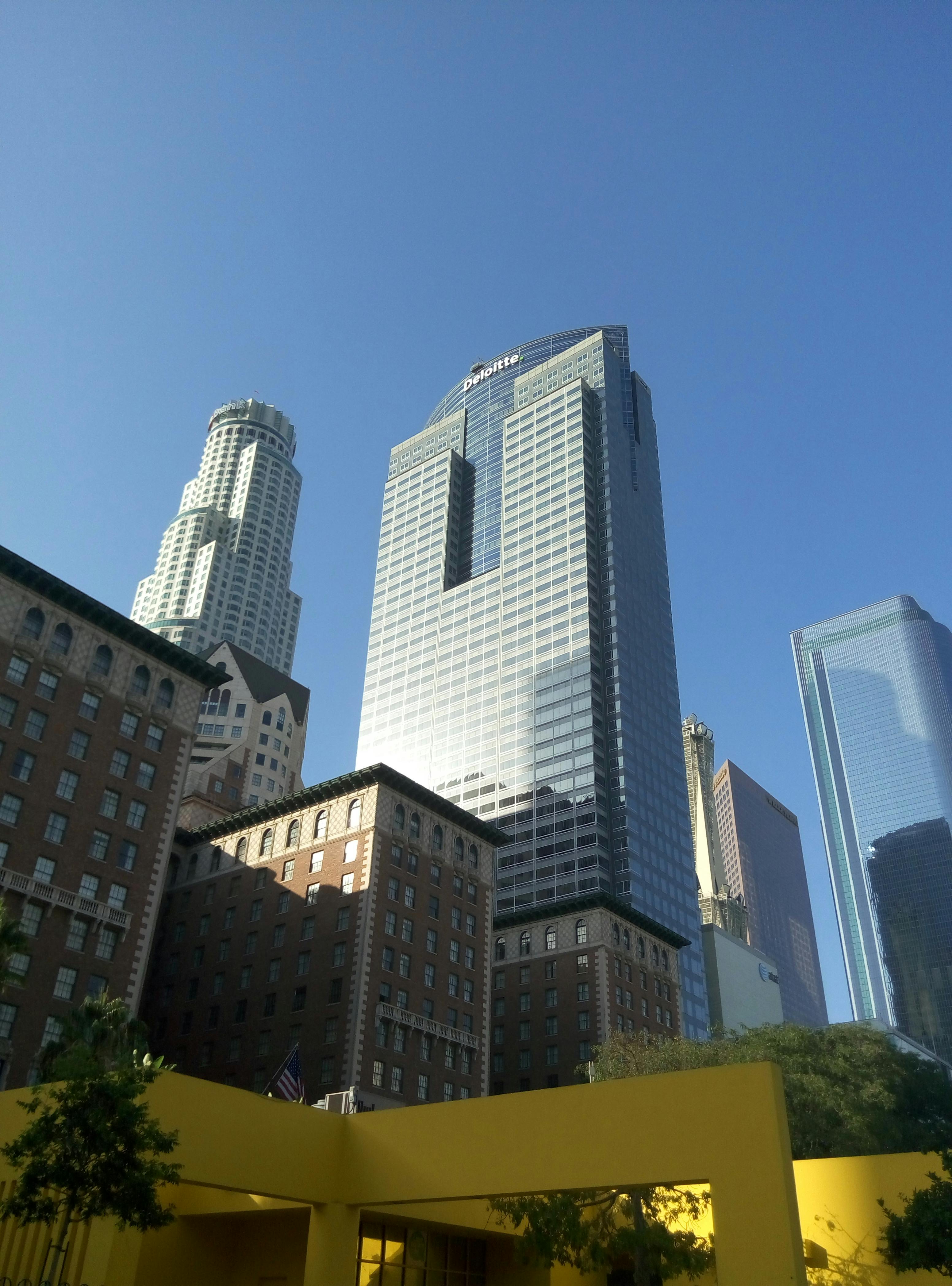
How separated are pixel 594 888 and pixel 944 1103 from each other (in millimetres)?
77144

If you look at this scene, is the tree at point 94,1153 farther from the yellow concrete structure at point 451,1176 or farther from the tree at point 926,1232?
the tree at point 926,1232

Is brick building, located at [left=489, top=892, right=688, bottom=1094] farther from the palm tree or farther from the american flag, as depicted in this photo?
the american flag

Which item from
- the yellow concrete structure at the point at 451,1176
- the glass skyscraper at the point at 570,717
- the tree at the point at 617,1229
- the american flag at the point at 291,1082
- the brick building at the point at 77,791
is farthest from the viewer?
the glass skyscraper at the point at 570,717

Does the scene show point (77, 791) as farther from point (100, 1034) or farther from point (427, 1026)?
point (427, 1026)

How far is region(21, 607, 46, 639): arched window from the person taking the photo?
218ft

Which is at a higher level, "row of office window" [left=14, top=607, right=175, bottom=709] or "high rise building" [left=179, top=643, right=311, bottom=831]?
"high rise building" [left=179, top=643, right=311, bottom=831]

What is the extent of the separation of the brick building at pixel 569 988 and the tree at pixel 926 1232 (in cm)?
7036

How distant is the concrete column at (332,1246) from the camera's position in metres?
25.5

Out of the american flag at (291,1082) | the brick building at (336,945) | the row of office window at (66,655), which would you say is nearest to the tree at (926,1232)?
the american flag at (291,1082)

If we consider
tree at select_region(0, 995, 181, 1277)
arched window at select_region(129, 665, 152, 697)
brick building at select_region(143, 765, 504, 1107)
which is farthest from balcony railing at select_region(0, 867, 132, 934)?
tree at select_region(0, 995, 181, 1277)

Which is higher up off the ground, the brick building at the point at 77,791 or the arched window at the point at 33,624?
the arched window at the point at 33,624

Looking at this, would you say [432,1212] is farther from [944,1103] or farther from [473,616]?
[473,616]

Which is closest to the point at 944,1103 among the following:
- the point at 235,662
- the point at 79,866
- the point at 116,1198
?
the point at 79,866

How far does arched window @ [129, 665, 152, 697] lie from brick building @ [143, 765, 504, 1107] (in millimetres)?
18914
